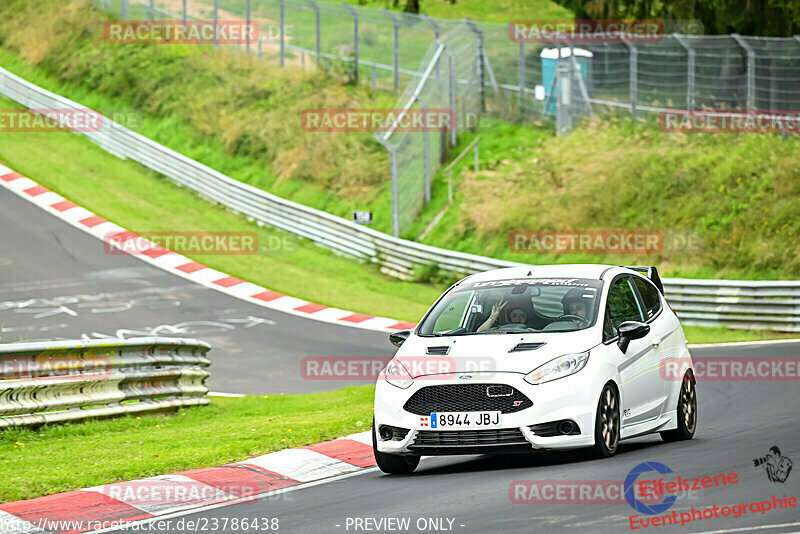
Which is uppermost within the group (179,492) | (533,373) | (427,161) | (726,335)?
(533,373)

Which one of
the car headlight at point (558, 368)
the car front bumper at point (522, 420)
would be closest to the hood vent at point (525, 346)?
the car headlight at point (558, 368)

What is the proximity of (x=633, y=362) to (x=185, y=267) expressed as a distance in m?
20.7

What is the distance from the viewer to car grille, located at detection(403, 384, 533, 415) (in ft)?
29.9

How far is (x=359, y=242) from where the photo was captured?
3155 centimetres

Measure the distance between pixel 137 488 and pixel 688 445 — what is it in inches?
183

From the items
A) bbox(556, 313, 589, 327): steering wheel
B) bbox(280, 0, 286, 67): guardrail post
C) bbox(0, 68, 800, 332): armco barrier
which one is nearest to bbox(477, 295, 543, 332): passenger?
bbox(556, 313, 589, 327): steering wheel

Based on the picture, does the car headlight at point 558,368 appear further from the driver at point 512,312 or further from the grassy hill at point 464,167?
the grassy hill at point 464,167

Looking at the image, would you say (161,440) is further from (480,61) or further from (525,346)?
(480,61)

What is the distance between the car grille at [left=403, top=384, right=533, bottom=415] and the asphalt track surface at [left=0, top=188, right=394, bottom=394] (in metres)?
9.00

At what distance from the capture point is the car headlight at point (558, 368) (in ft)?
30.0

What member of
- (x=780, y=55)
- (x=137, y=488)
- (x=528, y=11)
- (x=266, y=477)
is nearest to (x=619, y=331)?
(x=266, y=477)

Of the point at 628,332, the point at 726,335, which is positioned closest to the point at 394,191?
the point at 726,335

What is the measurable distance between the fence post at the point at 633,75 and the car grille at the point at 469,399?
22343 millimetres

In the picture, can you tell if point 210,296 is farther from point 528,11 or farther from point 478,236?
point 528,11
